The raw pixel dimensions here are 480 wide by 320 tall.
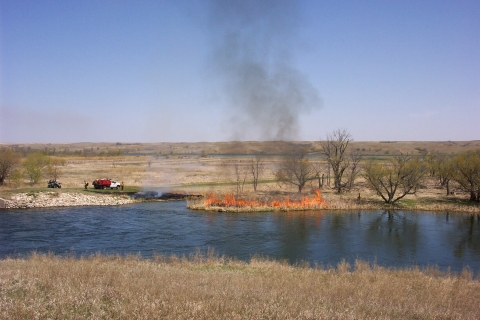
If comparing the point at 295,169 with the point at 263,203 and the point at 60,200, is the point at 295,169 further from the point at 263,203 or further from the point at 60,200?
the point at 60,200

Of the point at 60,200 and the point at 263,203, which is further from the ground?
the point at 60,200

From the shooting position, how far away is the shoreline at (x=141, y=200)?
34000 mm

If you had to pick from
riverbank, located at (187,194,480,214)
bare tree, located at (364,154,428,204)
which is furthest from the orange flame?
bare tree, located at (364,154,428,204)

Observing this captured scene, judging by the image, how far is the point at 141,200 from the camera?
3872 cm

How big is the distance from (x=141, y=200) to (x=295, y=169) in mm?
17758

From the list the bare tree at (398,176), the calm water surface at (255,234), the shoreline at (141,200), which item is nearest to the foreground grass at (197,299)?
the calm water surface at (255,234)

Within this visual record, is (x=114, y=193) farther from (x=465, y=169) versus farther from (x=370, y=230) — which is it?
(x=465, y=169)

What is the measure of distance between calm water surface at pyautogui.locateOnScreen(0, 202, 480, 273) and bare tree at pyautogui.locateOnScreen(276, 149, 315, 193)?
30.5 feet

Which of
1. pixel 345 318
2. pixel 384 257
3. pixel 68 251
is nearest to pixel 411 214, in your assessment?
pixel 384 257

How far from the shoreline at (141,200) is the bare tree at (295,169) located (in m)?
5.08

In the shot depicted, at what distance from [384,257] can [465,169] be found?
24.3m

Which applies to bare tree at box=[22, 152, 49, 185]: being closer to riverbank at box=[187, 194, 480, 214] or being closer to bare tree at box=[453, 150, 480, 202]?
riverbank at box=[187, 194, 480, 214]

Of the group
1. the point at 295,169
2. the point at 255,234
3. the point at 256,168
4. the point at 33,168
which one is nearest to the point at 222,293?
the point at 255,234

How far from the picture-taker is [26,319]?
570cm
